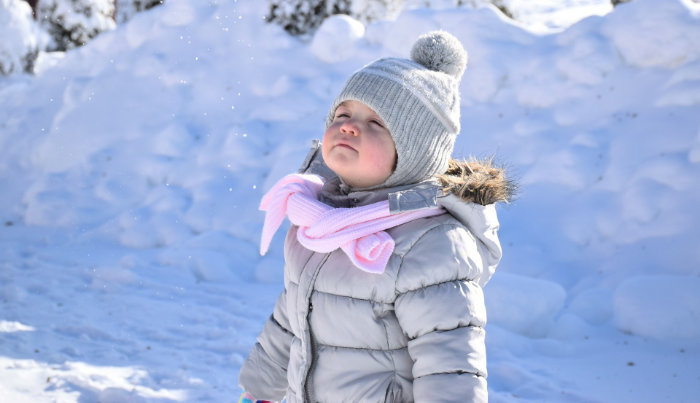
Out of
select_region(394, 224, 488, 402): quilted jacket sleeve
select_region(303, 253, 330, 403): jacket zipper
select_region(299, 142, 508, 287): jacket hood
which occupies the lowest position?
select_region(303, 253, 330, 403): jacket zipper

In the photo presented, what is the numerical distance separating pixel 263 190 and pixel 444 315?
3695 millimetres

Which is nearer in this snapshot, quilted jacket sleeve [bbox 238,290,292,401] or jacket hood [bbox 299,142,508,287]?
jacket hood [bbox 299,142,508,287]

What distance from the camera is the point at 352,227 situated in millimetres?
1562

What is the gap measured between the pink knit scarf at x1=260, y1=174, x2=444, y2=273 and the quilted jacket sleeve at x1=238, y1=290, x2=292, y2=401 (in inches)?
11.3

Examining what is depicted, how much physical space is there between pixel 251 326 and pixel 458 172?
7.12ft

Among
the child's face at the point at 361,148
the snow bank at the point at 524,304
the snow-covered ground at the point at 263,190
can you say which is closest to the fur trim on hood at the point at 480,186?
the child's face at the point at 361,148

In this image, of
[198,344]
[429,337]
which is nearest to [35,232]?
[198,344]

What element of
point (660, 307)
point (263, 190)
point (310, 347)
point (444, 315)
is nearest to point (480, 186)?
point (444, 315)

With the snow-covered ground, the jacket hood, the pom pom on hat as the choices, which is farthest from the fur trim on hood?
the snow-covered ground

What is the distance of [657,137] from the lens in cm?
408

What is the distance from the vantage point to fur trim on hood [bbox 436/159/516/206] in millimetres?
1560

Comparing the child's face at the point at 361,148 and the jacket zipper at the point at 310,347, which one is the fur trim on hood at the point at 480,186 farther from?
the jacket zipper at the point at 310,347

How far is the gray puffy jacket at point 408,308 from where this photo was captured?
1421 millimetres

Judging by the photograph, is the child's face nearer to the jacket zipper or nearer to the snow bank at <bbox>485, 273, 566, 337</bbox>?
the jacket zipper
